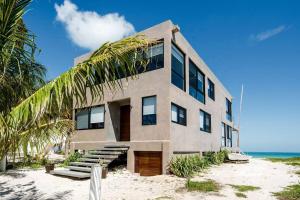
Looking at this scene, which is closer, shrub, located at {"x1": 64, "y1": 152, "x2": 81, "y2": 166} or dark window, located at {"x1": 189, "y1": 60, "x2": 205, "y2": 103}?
shrub, located at {"x1": 64, "y1": 152, "x2": 81, "y2": 166}

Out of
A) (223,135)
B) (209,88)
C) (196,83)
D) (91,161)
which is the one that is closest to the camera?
(91,161)

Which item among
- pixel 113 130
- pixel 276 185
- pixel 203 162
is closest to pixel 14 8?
pixel 276 185

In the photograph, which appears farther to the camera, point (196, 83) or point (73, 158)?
point (196, 83)

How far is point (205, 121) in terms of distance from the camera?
22703 millimetres

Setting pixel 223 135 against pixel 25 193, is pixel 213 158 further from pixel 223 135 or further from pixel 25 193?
pixel 25 193

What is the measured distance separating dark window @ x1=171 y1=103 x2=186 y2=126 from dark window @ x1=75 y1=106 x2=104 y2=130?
16.8ft

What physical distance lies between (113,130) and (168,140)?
482 centimetres

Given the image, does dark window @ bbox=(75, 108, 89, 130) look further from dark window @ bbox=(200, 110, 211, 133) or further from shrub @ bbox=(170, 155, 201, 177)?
dark window @ bbox=(200, 110, 211, 133)

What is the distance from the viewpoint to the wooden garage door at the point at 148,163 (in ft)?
50.2

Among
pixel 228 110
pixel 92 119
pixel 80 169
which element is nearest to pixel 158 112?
pixel 80 169

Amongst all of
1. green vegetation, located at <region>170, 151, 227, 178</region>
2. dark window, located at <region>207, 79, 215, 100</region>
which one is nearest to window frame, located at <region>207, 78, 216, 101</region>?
dark window, located at <region>207, 79, 215, 100</region>

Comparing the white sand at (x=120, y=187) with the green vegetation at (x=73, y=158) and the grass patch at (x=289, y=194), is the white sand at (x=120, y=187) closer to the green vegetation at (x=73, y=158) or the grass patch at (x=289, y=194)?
the grass patch at (x=289, y=194)

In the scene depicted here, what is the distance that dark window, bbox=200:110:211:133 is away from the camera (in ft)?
71.3

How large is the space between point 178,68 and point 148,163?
580 centimetres
